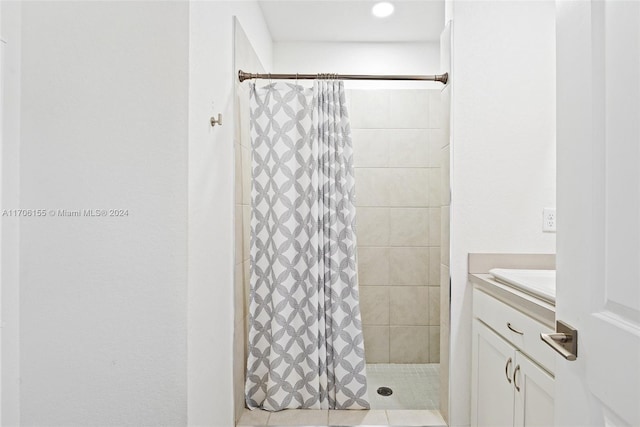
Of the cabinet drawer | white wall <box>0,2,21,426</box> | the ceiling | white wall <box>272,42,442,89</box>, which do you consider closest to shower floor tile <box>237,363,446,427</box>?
the cabinet drawer

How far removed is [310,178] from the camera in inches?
84.0

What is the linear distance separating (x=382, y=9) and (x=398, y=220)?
145 centimetres

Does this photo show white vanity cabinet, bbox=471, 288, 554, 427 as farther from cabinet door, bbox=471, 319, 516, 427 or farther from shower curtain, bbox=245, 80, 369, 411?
shower curtain, bbox=245, 80, 369, 411

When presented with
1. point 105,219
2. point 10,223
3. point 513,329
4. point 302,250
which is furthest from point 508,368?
point 10,223

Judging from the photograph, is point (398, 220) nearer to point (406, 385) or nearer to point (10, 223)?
point (406, 385)

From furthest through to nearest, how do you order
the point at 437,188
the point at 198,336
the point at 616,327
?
the point at 437,188 < the point at 198,336 < the point at 616,327

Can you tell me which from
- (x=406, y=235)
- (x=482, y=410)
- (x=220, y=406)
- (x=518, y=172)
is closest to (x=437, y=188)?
(x=406, y=235)

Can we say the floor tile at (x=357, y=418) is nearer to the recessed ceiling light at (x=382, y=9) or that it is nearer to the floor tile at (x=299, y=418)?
the floor tile at (x=299, y=418)

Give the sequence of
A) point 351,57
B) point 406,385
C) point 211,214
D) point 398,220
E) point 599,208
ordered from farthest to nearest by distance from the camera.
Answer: point 351,57, point 398,220, point 406,385, point 211,214, point 599,208

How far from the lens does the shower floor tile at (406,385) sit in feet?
7.72

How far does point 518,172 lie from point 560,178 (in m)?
1.23

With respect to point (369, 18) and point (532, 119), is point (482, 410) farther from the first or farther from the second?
point (369, 18)

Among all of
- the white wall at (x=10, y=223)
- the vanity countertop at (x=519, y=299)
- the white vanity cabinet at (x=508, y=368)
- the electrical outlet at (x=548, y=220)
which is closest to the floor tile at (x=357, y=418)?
the white vanity cabinet at (x=508, y=368)

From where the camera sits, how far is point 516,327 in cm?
143
